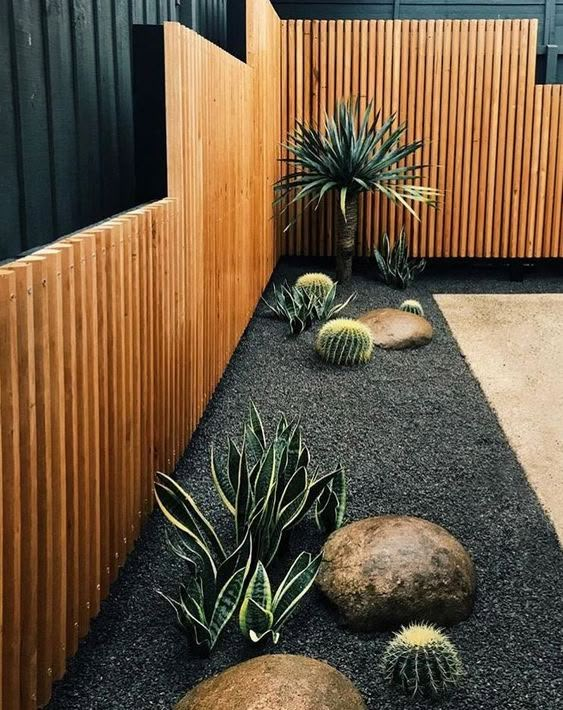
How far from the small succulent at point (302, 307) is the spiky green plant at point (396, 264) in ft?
4.11

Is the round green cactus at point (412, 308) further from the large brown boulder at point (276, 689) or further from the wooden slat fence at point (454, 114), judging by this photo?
the large brown boulder at point (276, 689)

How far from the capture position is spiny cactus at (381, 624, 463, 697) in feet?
8.83

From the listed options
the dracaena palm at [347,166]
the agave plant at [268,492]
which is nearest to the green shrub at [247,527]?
the agave plant at [268,492]

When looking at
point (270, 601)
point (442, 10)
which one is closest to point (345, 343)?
point (270, 601)

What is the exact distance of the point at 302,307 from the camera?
736cm

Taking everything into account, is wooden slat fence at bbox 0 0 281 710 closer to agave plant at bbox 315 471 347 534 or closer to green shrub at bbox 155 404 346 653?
green shrub at bbox 155 404 346 653

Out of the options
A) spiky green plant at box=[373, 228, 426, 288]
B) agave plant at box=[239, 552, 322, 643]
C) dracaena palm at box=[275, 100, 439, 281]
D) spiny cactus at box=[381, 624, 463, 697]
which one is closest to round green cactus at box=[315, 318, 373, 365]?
dracaena palm at box=[275, 100, 439, 281]

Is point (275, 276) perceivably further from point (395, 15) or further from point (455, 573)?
point (455, 573)

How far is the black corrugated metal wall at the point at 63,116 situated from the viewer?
342cm

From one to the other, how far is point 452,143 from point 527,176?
0.79m

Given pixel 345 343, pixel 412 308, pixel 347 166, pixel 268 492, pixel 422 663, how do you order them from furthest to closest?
1. pixel 347 166
2. pixel 412 308
3. pixel 345 343
4. pixel 268 492
5. pixel 422 663

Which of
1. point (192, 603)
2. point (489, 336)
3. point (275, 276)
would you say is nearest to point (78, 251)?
point (192, 603)

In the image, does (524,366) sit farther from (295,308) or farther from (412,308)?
(295,308)

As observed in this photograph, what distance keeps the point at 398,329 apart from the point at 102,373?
425cm
